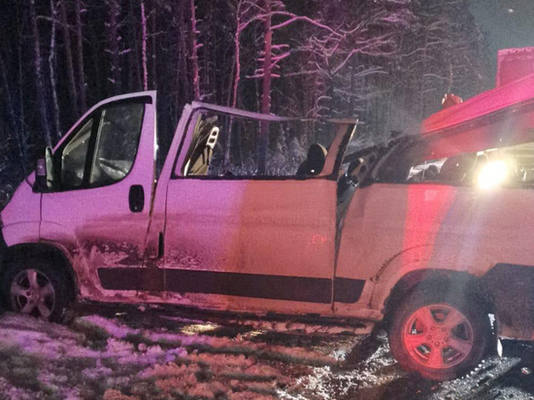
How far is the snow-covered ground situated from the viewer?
3.75 m

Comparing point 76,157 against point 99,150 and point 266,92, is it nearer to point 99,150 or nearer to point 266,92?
point 99,150

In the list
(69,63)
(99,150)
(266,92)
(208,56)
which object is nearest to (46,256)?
(99,150)

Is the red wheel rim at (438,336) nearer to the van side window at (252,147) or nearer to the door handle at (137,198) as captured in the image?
the van side window at (252,147)

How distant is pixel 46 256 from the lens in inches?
190

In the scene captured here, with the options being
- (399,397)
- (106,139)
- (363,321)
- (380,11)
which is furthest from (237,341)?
(380,11)

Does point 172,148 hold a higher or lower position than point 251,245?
A: higher

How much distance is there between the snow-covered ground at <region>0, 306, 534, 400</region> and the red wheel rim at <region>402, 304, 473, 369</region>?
0.20m

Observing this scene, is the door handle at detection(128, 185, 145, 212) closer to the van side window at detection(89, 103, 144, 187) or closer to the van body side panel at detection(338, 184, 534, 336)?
the van side window at detection(89, 103, 144, 187)

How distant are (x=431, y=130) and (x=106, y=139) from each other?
295 cm

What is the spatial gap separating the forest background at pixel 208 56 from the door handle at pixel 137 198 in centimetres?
1437

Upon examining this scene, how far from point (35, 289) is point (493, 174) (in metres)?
4.90

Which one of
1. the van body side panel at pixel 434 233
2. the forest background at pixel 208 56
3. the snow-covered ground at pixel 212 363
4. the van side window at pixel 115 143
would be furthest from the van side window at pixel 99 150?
the forest background at pixel 208 56

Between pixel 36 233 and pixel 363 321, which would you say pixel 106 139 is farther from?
pixel 363 321

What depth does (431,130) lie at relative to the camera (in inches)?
172
